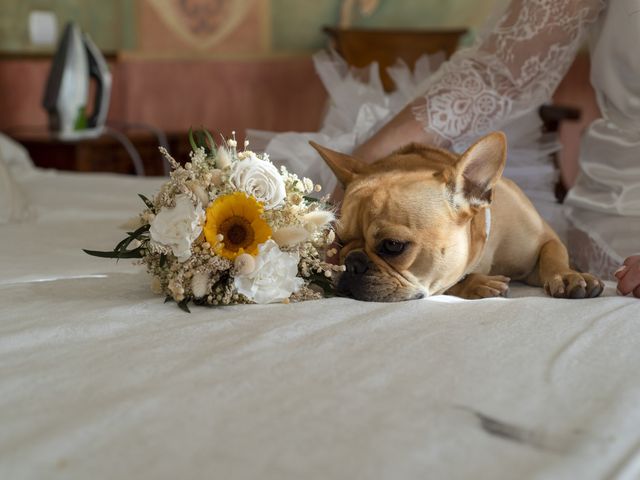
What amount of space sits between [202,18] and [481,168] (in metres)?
2.94

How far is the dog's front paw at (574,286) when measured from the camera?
118cm

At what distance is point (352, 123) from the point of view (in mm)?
1771

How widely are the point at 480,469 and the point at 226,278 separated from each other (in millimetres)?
558

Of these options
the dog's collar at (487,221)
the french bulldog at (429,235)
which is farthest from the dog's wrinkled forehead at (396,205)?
the dog's collar at (487,221)

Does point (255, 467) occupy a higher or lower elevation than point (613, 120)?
lower

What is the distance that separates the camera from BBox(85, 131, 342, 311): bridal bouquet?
1.06 m

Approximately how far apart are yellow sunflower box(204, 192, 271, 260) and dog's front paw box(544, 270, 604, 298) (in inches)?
17.0

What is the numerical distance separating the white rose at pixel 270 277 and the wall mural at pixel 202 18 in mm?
2987

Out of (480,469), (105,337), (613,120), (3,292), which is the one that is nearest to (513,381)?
(480,469)

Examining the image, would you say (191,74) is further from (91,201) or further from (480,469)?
(480,469)

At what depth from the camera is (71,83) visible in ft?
10.3

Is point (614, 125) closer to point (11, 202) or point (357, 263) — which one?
point (357, 263)

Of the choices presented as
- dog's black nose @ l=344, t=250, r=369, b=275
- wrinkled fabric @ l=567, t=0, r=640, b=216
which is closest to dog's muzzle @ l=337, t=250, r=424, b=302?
dog's black nose @ l=344, t=250, r=369, b=275

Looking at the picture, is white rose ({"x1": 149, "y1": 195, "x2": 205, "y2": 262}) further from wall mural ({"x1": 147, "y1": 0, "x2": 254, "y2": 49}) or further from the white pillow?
wall mural ({"x1": 147, "y1": 0, "x2": 254, "y2": 49})
